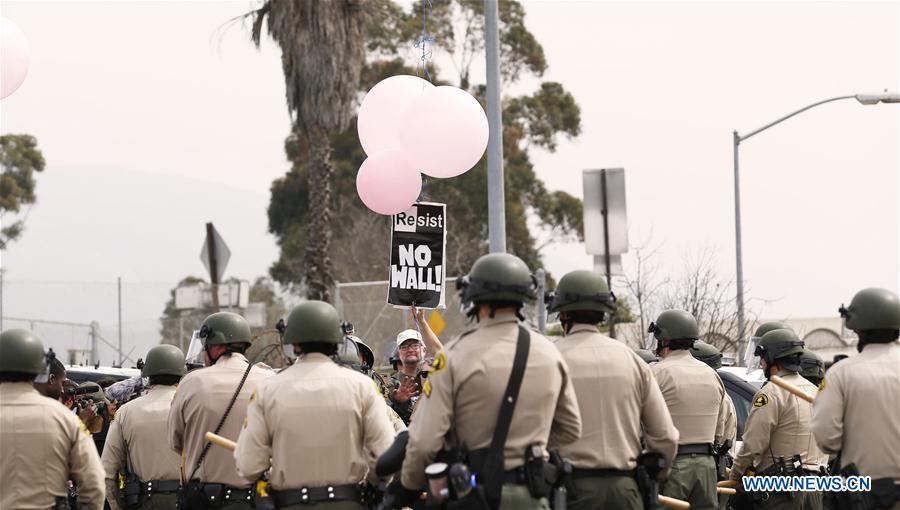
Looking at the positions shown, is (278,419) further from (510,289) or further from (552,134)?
(552,134)

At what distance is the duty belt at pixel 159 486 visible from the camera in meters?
9.32

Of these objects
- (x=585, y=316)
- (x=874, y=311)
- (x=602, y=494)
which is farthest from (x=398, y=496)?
(x=874, y=311)

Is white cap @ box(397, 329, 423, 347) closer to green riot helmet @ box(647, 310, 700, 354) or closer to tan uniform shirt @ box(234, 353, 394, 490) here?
green riot helmet @ box(647, 310, 700, 354)

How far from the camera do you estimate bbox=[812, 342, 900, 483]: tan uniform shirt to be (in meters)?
7.70

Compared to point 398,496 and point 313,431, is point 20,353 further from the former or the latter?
point 398,496

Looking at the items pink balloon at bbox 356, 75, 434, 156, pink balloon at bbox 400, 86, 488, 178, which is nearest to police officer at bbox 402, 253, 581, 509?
pink balloon at bbox 400, 86, 488, 178

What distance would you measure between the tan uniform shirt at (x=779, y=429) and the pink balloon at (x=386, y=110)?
12.2ft

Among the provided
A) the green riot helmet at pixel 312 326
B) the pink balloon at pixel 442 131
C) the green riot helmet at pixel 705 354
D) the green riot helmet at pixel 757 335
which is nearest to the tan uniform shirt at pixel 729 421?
the green riot helmet at pixel 757 335

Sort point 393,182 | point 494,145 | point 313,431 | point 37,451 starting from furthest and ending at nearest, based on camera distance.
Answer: point 494,145, point 393,182, point 37,451, point 313,431

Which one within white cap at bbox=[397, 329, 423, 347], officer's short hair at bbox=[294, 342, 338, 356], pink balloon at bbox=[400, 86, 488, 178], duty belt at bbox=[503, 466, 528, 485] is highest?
pink balloon at bbox=[400, 86, 488, 178]

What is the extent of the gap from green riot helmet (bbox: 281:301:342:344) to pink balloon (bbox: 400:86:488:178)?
3.05 meters

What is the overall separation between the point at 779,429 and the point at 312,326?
4076 millimetres

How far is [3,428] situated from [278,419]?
5.09 ft

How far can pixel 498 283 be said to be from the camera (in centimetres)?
679
